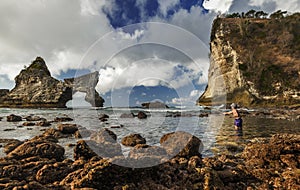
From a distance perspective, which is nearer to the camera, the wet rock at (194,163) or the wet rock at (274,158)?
the wet rock at (274,158)

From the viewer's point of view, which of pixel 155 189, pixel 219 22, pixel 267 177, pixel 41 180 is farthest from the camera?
pixel 219 22

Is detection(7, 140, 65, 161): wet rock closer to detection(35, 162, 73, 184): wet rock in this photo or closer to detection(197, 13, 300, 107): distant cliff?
detection(35, 162, 73, 184): wet rock

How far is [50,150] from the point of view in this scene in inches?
290

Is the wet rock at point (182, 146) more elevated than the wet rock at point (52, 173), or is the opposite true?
the wet rock at point (182, 146)

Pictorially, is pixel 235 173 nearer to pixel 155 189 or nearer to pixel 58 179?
pixel 155 189

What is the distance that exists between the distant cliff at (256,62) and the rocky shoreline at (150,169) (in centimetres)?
5272

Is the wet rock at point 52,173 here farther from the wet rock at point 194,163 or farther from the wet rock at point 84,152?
the wet rock at point 194,163

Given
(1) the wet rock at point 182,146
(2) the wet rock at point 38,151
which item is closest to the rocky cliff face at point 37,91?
(2) the wet rock at point 38,151

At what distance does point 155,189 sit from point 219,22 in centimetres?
8354

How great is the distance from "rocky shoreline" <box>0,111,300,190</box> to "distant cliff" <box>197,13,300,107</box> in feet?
173

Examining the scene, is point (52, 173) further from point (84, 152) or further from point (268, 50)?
point (268, 50)

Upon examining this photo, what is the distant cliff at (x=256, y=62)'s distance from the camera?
2156 inches

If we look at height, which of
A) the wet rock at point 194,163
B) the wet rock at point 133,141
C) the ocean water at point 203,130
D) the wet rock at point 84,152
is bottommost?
the ocean water at point 203,130

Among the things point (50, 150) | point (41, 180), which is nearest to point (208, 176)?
point (41, 180)
